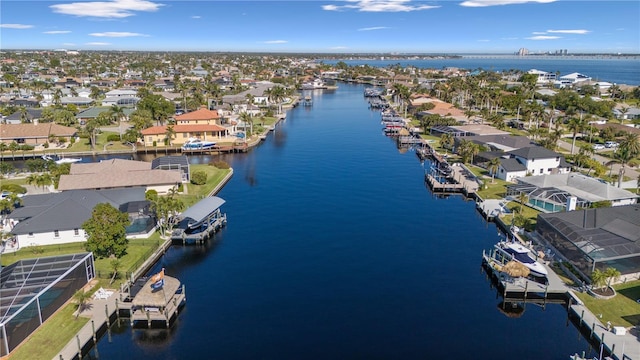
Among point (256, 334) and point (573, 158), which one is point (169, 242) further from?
point (573, 158)

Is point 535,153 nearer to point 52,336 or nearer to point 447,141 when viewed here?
point 447,141

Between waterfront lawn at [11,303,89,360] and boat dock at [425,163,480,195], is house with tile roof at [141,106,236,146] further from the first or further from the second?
waterfront lawn at [11,303,89,360]

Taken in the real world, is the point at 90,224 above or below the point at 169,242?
above

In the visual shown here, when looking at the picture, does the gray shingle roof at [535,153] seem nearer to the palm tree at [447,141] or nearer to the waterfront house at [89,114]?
the palm tree at [447,141]

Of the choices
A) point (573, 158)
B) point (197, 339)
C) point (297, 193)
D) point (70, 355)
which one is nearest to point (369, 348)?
point (197, 339)

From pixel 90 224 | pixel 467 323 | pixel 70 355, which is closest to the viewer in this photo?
pixel 70 355

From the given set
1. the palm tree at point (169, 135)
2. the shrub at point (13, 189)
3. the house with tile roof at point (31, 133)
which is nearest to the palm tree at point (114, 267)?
the shrub at point (13, 189)
